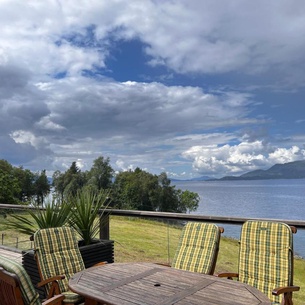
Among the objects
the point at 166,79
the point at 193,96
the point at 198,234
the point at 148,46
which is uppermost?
the point at 166,79

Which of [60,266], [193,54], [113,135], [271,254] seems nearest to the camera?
[271,254]

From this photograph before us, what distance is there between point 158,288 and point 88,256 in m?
1.84

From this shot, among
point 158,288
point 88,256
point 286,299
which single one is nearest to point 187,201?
point 88,256

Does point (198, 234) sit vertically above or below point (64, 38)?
below

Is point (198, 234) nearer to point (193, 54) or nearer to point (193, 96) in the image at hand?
point (193, 54)

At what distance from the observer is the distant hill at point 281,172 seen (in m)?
114

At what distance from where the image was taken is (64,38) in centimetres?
888

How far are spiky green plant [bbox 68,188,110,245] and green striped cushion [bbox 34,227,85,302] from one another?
26.1 inches

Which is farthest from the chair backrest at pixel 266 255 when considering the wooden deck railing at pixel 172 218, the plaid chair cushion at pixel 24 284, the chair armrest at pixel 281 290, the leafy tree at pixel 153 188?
the leafy tree at pixel 153 188

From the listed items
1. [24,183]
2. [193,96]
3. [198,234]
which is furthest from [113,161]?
[198,234]

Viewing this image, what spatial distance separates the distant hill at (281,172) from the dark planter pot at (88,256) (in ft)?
372

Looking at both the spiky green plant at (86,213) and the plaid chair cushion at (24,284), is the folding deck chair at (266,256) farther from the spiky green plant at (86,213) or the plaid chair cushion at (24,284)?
the spiky green plant at (86,213)

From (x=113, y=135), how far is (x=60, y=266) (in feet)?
65.5

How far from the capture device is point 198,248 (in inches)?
143
